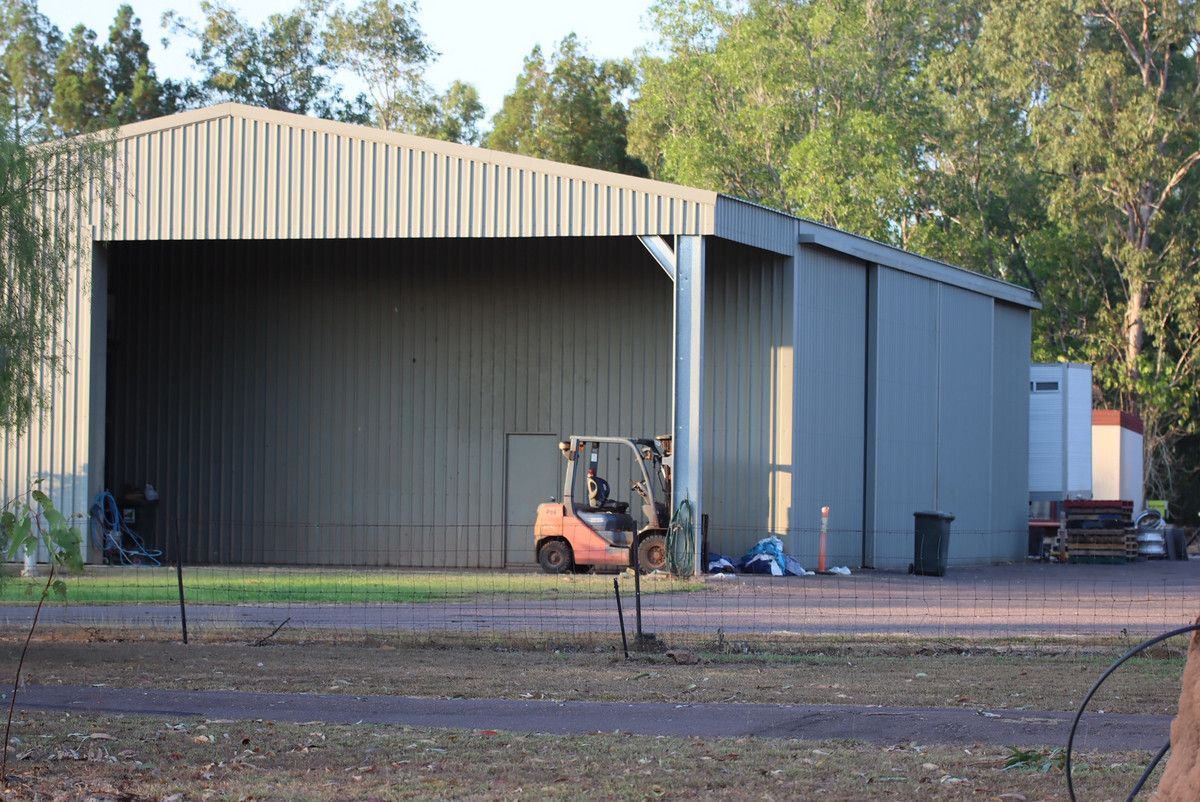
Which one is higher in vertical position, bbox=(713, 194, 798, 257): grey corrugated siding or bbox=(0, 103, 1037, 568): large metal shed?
bbox=(713, 194, 798, 257): grey corrugated siding

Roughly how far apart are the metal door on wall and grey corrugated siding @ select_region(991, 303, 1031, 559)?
10.3 meters

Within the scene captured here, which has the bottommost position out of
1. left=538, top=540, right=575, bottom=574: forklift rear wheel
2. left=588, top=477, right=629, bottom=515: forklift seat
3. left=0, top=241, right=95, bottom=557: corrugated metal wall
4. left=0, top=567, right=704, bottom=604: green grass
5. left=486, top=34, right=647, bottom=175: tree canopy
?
left=0, top=567, right=704, bottom=604: green grass

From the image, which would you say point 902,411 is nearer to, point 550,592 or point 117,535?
point 550,592

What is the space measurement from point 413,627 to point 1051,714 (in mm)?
8058

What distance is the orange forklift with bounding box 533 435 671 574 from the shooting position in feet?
90.7

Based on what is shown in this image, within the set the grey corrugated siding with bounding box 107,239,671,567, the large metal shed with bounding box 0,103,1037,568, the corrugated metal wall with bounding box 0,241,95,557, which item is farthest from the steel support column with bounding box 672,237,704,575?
the corrugated metal wall with bounding box 0,241,95,557

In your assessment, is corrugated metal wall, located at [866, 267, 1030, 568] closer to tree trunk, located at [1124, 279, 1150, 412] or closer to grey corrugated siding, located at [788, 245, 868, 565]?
grey corrugated siding, located at [788, 245, 868, 565]

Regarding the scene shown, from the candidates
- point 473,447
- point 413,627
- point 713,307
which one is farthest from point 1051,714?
point 473,447

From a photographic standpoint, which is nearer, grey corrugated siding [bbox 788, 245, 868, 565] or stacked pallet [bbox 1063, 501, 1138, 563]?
grey corrugated siding [bbox 788, 245, 868, 565]

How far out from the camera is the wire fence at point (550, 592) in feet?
58.3

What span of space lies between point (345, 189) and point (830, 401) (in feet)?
32.5

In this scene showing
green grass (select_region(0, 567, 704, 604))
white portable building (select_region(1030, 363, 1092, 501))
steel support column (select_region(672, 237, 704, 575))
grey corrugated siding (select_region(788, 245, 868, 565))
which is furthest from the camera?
white portable building (select_region(1030, 363, 1092, 501))

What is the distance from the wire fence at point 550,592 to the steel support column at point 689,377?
61.0 inches

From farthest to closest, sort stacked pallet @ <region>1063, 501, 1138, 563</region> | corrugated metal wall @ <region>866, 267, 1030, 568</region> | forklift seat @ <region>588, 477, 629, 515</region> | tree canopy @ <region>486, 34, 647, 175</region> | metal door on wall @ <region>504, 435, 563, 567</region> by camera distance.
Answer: tree canopy @ <region>486, 34, 647, 175</region>, stacked pallet @ <region>1063, 501, 1138, 563</region>, metal door on wall @ <region>504, 435, 563, 567</region>, corrugated metal wall @ <region>866, 267, 1030, 568</region>, forklift seat @ <region>588, 477, 629, 515</region>
